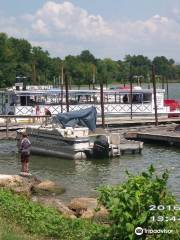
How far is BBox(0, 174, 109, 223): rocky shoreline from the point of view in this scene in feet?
50.9

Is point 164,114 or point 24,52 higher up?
point 24,52

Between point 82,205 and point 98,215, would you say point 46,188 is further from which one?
point 98,215

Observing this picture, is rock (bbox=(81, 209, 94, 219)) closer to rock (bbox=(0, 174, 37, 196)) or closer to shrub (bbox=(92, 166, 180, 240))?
rock (bbox=(0, 174, 37, 196))

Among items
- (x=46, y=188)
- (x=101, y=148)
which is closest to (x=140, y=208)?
(x=46, y=188)

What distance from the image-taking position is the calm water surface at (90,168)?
23578 mm

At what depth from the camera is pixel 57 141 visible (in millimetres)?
32469

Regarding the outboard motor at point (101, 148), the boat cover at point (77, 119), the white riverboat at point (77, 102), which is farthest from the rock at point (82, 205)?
the white riverboat at point (77, 102)

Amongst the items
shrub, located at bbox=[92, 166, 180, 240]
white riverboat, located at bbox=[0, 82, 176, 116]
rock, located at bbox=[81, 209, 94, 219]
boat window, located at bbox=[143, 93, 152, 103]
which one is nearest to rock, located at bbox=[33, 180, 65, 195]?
rock, located at bbox=[81, 209, 94, 219]

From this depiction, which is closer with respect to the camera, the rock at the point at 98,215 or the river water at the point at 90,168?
the rock at the point at 98,215

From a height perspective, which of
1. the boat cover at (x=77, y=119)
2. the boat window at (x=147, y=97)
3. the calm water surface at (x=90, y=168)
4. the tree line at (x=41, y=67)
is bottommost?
the calm water surface at (x=90, y=168)

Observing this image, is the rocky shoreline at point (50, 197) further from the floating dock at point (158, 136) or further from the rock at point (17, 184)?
the floating dock at point (158, 136)

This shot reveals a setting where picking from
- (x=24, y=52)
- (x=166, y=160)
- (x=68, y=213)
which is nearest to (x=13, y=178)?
(x=68, y=213)

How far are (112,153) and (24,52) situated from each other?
404 feet

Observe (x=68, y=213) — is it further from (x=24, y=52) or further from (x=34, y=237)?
(x=24, y=52)
